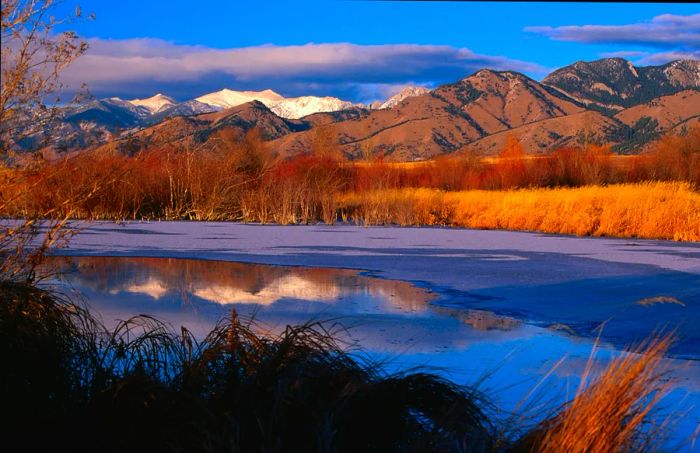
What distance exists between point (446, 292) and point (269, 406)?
5.46 meters

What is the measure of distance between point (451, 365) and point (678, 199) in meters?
13.6

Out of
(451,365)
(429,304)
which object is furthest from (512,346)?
(429,304)

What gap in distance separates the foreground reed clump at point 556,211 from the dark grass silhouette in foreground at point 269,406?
13.1 metres

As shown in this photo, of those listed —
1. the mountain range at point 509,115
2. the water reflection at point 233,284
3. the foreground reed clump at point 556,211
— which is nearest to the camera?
the water reflection at point 233,284

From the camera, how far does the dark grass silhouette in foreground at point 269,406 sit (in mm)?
3484

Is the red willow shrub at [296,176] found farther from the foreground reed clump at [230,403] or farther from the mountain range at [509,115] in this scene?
the mountain range at [509,115]

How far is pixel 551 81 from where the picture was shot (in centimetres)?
18538

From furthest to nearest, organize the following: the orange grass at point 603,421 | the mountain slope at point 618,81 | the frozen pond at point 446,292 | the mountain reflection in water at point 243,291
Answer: the mountain slope at point 618,81, the mountain reflection in water at point 243,291, the frozen pond at point 446,292, the orange grass at point 603,421

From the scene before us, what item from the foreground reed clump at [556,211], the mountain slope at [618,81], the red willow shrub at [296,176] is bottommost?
the foreground reed clump at [556,211]

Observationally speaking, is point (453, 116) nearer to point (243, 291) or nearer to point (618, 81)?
point (618, 81)

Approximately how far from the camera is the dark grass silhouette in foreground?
3.48 meters

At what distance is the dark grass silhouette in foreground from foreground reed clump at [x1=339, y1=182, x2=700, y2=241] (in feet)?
43.1

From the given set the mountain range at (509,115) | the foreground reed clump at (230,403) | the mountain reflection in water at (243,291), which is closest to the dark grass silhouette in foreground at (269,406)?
the foreground reed clump at (230,403)

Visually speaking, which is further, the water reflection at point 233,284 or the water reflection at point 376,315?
the water reflection at point 233,284
